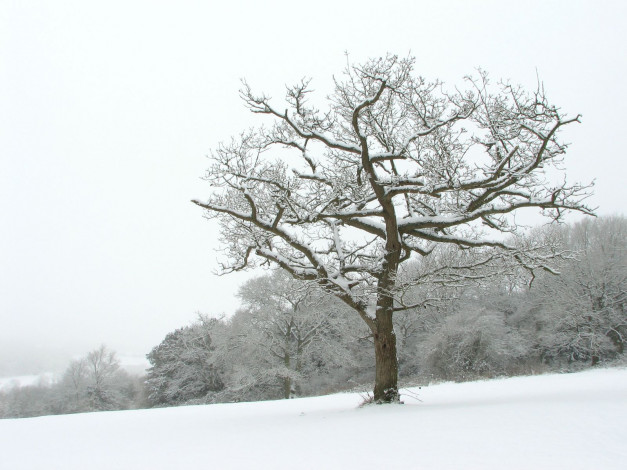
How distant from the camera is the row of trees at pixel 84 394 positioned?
4222 cm

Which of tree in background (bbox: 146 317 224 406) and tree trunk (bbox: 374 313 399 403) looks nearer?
tree trunk (bbox: 374 313 399 403)

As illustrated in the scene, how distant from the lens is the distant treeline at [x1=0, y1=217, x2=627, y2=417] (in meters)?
27.9

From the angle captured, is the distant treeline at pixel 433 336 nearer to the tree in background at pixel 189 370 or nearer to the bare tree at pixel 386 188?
the tree in background at pixel 189 370

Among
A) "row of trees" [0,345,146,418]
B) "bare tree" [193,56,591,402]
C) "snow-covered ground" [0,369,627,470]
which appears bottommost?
"row of trees" [0,345,146,418]

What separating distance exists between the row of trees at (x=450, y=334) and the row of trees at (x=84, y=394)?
12.2m

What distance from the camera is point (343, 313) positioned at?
1195 inches

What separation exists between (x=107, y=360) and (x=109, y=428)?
4145cm

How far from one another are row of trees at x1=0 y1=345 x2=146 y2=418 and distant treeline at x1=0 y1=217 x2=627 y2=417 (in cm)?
1003

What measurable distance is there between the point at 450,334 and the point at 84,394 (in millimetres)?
37387

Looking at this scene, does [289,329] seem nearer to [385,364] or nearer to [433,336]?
[433,336]

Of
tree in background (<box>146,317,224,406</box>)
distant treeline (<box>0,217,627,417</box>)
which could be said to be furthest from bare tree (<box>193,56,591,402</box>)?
tree in background (<box>146,317,224,406</box>)

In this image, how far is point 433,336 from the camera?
3016 centimetres

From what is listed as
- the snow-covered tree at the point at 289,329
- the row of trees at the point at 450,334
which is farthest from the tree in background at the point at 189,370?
the snow-covered tree at the point at 289,329

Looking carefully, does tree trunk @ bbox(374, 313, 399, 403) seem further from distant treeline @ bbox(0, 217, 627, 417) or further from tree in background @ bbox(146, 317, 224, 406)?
tree in background @ bbox(146, 317, 224, 406)
